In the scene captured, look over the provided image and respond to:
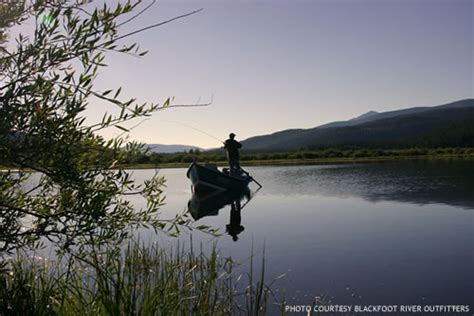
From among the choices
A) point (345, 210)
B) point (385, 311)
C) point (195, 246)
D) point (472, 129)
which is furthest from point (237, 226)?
point (472, 129)

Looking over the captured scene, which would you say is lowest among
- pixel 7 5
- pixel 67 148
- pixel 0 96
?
pixel 67 148

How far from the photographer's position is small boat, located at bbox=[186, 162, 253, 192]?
993 inches

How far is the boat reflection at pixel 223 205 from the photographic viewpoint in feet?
49.9

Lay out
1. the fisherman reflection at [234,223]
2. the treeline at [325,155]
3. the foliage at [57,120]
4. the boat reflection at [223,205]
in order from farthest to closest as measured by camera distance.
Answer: the treeline at [325,155] → the boat reflection at [223,205] → the fisherman reflection at [234,223] → the foliage at [57,120]

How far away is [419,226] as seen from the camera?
13711 mm

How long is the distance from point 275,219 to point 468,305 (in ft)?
31.9

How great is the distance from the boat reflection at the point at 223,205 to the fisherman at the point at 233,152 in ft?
4.64

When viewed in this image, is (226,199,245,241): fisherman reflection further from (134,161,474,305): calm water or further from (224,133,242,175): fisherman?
(224,133,242,175): fisherman

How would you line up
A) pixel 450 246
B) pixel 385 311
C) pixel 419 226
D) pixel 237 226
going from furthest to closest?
pixel 237 226 → pixel 419 226 → pixel 450 246 → pixel 385 311

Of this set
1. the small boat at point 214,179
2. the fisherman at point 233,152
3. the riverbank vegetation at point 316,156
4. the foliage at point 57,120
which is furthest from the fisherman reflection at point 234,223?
the riverbank vegetation at point 316,156

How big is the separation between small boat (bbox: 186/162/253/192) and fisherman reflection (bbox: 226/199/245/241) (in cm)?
442

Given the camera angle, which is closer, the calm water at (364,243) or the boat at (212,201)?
the calm water at (364,243)

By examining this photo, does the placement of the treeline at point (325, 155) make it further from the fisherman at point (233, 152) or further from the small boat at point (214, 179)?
the fisherman at point (233, 152)

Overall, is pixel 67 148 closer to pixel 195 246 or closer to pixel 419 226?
pixel 195 246
